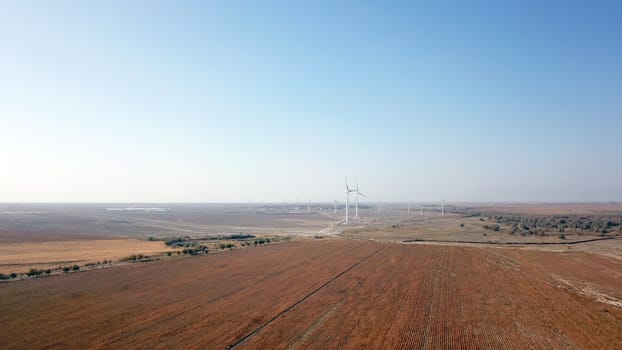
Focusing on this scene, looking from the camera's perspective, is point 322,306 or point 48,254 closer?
point 322,306

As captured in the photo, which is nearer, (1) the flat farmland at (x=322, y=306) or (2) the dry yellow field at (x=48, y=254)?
(1) the flat farmland at (x=322, y=306)

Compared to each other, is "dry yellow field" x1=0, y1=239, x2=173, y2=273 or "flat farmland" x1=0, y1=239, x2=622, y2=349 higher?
"dry yellow field" x1=0, y1=239, x2=173, y2=273

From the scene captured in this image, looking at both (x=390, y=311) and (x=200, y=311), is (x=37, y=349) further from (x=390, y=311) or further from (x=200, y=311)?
(x=390, y=311)

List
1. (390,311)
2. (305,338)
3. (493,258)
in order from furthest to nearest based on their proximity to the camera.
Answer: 1. (493,258)
2. (390,311)
3. (305,338)

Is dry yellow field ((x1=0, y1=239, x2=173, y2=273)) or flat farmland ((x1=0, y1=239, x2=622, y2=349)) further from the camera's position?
dry yellow field ((x1=0, y1=239, x2=173, y2=273))

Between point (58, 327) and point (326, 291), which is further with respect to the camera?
point (326, 291)

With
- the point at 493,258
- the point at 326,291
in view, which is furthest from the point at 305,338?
the point at 493,258

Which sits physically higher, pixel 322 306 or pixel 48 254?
pixel 48 254

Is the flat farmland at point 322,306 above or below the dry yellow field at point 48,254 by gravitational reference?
below
